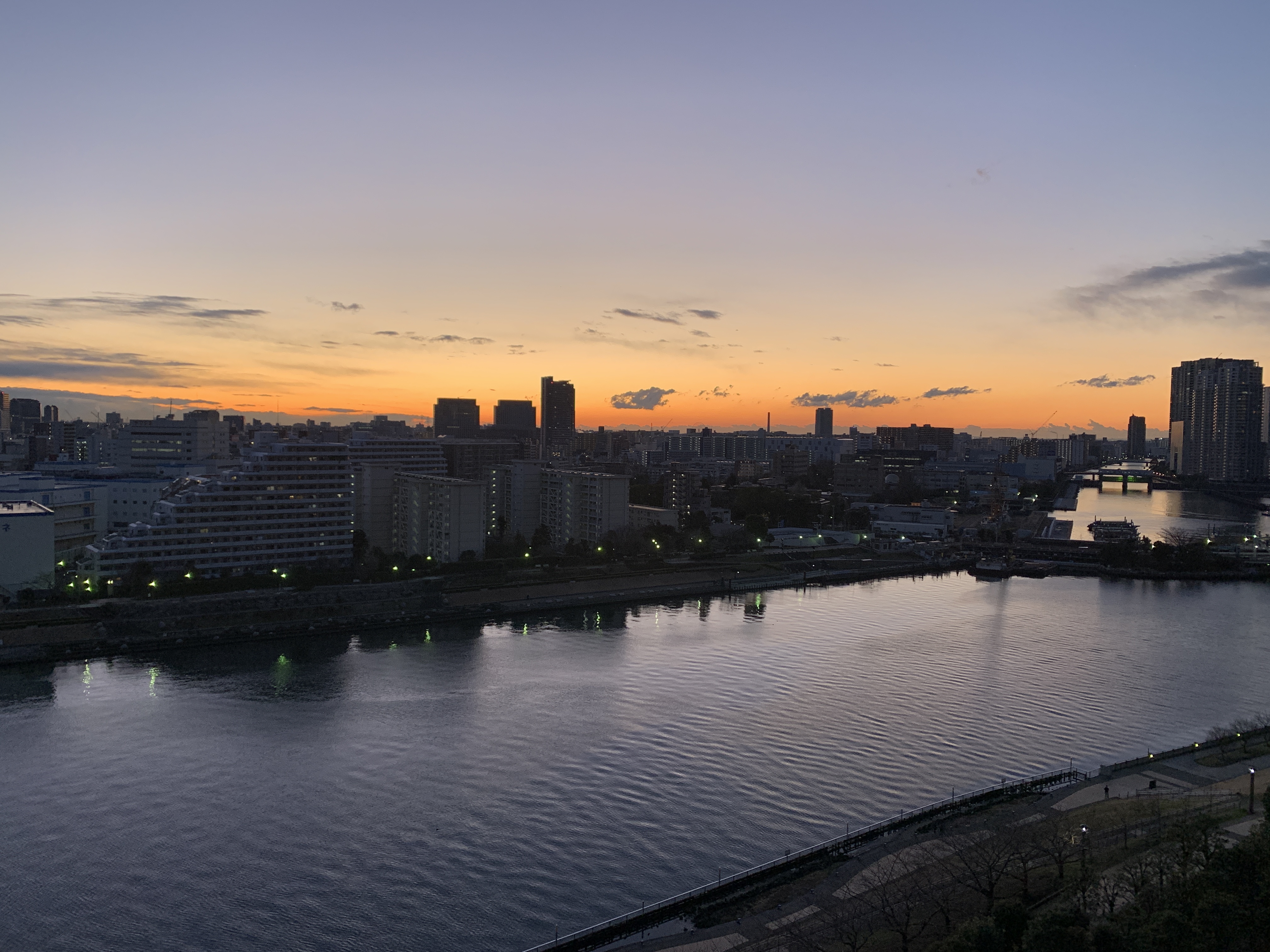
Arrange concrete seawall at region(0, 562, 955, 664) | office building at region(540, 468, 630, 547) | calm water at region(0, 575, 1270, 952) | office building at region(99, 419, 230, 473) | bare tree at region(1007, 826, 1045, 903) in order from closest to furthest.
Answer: bare tree at region(1007, 826, 1045, 903) < calm water at region(0, 575, 1270, 952) < concrete seawall at region(0, 562, 955, 664) < office building at region(540, 468, 630, 547) < office building at region(99, 419, 230, 473)

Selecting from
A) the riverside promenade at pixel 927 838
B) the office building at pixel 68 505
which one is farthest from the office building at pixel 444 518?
the riverside promenade at pixel 927 838

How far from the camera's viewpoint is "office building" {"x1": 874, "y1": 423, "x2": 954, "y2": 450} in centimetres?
4816

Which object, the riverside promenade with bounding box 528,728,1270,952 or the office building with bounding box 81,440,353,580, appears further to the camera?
the office building with bounding box 81,440,353,580

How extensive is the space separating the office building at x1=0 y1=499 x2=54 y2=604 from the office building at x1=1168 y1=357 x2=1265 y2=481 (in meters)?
40.0

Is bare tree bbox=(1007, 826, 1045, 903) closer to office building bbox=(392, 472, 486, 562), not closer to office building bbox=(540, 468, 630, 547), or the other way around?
office building bbox=(392, 472, 486, 562)

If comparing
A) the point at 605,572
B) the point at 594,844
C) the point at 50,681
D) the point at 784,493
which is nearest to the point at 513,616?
the point at 605,572

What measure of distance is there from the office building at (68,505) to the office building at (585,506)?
20.4 feet

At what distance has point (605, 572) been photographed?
1185cm

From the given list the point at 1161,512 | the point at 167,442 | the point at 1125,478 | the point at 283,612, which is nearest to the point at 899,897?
the point at 283,612

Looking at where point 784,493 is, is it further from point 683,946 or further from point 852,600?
point 683,946

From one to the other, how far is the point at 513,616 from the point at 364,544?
2.96 m

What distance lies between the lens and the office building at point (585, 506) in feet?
44.3

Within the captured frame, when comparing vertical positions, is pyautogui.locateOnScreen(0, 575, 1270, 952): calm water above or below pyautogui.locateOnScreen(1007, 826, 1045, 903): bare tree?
below

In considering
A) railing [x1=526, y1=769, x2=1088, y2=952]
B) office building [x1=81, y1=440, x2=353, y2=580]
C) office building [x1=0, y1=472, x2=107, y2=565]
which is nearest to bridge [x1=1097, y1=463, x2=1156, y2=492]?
office building [x1=81, y1=440, x2=353, y2=580]
